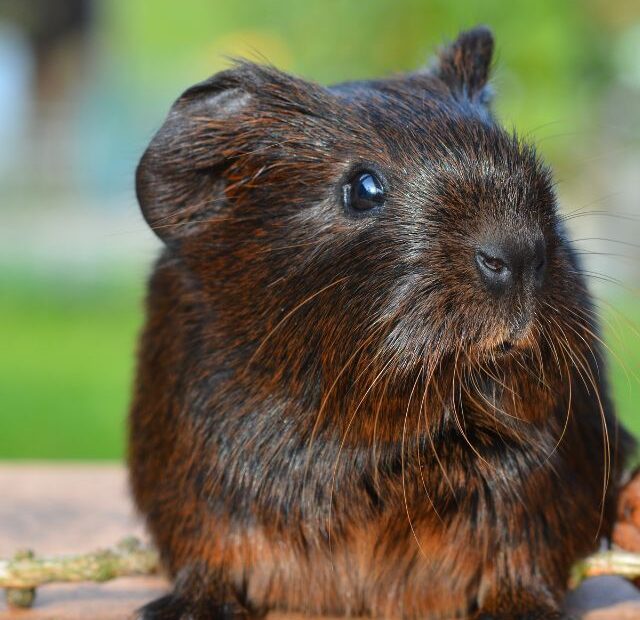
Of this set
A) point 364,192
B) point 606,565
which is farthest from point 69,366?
point 364,192

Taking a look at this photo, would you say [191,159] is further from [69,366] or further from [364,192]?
[69,366]

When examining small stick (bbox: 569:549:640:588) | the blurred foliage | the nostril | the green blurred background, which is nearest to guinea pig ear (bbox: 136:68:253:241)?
the nostril

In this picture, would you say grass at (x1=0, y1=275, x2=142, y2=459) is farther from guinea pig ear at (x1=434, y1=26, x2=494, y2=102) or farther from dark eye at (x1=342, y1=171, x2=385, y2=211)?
dark eye at (x1=342, y1=171, x2=385, y2=211)

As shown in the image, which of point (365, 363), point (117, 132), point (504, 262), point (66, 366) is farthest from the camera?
point (117, 132)

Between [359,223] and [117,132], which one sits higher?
[117,132]

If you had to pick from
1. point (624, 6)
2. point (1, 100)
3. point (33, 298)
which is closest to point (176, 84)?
point (1, 100)

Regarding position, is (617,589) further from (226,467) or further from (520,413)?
(226,467)

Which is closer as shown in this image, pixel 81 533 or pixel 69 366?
pixel 81 533
